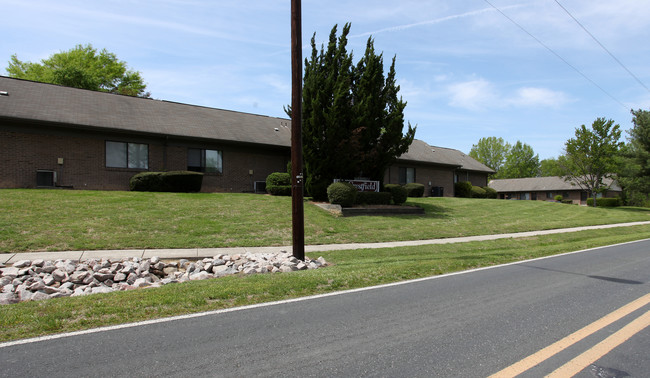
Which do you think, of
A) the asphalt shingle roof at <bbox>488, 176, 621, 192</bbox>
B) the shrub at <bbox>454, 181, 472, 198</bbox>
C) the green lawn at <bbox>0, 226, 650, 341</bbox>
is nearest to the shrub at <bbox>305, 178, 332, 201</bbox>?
the green lawn at <bbox>0, 226, 650, 341</bbox>

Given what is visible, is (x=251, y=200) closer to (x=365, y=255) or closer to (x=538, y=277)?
(x=365, y=255)

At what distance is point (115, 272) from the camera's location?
8820 mm

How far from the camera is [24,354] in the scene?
12.8 feet

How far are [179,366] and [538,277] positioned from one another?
7174 mm

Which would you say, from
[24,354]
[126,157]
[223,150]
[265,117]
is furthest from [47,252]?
[265,117]

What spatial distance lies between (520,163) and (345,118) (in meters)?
80.1

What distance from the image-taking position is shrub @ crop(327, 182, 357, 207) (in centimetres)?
1977

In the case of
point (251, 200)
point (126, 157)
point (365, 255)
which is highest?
point (126, 157)

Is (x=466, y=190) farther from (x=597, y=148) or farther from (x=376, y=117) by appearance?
(x=376, y=117)

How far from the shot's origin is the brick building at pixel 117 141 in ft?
60.0

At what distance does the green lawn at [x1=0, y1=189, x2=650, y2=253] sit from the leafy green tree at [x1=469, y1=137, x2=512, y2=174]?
71.7 metres

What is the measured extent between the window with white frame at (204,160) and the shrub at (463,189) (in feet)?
77.8

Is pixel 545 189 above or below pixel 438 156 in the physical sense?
below

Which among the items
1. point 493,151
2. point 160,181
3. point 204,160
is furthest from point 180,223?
point 493,151
